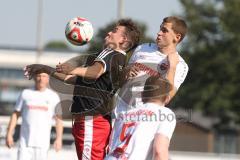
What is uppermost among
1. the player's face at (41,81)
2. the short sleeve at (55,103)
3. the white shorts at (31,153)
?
the player's face at (41,81)

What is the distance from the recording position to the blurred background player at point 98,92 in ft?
29.8

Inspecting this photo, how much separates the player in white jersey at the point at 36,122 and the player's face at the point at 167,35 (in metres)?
4.66

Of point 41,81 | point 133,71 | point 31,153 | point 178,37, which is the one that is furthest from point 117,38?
point 31,153

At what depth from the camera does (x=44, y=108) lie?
13.3m

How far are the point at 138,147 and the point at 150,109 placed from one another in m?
0.33

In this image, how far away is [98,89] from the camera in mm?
9219

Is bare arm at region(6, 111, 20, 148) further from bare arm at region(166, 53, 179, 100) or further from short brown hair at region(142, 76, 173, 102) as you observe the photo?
short brown hair at region(142, 76, 173, 102)

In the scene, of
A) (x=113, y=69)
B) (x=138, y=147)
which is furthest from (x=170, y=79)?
A: (x=138, y=147)

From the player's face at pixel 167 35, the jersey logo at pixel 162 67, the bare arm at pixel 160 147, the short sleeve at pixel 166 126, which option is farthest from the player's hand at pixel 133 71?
the bare arm at pixel 160 147

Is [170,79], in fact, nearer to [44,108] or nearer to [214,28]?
[44,108]

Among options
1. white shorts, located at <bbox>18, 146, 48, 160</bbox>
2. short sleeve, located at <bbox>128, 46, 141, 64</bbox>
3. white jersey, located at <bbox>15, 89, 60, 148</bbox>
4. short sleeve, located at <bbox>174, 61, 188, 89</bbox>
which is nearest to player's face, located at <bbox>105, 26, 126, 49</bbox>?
short sleeve, located at <bbox>128, 46, 141, 64</bbox>

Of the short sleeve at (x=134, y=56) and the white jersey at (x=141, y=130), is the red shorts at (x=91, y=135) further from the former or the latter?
the white jersey at (x=141, y=130)

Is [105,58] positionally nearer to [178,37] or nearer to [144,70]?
[144,70]

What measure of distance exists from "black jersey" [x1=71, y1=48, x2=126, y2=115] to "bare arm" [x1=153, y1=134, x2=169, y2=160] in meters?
2.36
